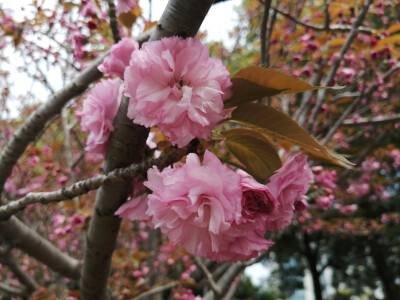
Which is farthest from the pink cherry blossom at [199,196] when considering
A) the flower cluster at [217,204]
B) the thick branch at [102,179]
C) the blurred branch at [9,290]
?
the blurred branch at [9,290]

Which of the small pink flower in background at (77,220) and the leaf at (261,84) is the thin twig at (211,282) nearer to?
the small pink flower in background at (77,220)

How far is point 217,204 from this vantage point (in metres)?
0.55

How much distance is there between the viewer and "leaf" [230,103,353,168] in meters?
0.61

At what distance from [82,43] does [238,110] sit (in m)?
1.44

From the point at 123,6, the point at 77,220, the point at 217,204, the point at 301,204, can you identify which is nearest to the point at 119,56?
the point at 217,204

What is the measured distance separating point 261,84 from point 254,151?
0.17 metres

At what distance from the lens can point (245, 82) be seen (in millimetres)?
610

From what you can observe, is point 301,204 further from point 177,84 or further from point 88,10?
point 88,10

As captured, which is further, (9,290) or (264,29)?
(9,290)

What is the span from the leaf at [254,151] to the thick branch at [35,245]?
0.86 m

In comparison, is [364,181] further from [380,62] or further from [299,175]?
[299,175]

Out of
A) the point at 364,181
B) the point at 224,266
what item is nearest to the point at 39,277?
the point at 224,266

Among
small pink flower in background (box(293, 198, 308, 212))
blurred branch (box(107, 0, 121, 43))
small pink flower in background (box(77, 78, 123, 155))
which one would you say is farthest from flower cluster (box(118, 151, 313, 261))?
blurred branch (box(107, 0, 121, 43))

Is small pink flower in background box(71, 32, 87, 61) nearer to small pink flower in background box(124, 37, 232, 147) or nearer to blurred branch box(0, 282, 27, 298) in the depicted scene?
small pink flower in background box(124, 37, 232, 147)
